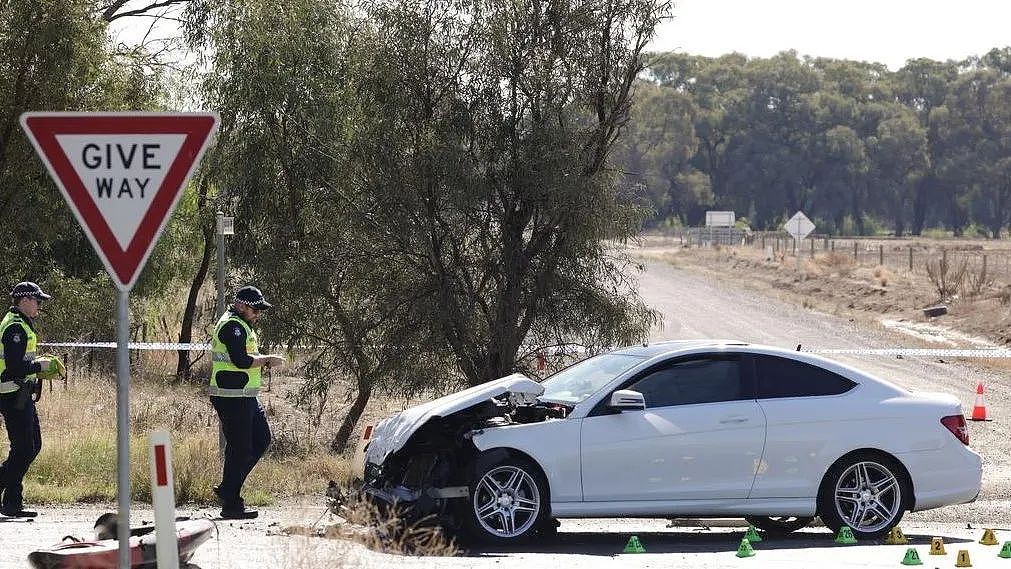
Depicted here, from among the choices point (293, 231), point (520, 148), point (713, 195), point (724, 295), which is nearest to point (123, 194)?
point (520, 148)

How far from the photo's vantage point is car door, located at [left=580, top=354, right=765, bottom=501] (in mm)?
9969

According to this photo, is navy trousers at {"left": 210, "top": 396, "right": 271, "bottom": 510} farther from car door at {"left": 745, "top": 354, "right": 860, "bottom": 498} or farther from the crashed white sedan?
car door at {"left": 745, "top": 354, "right": 860, "bottom": 498}

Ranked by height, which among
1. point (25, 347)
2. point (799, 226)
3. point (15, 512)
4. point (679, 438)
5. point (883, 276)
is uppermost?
point (799, 226)

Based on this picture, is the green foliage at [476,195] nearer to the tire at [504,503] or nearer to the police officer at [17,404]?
the police officer at [17,404]

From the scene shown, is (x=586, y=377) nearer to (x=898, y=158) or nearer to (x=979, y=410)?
(x=979, y=410)

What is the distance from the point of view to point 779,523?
11.2 metres

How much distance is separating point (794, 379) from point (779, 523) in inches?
54.2

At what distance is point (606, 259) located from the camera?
16375 millimetres

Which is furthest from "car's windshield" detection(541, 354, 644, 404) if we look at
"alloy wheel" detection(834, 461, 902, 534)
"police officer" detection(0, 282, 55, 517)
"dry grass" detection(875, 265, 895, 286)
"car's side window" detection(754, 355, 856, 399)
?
"dry grass" detection(875, 265, 895, 286)

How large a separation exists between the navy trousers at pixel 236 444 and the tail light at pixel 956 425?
521cm

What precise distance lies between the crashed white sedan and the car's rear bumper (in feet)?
0.03

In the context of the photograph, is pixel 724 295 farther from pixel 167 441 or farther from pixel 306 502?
pixel 167 441

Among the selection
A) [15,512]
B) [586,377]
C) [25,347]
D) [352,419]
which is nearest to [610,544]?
[586,377]

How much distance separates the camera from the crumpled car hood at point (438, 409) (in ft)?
31.9
